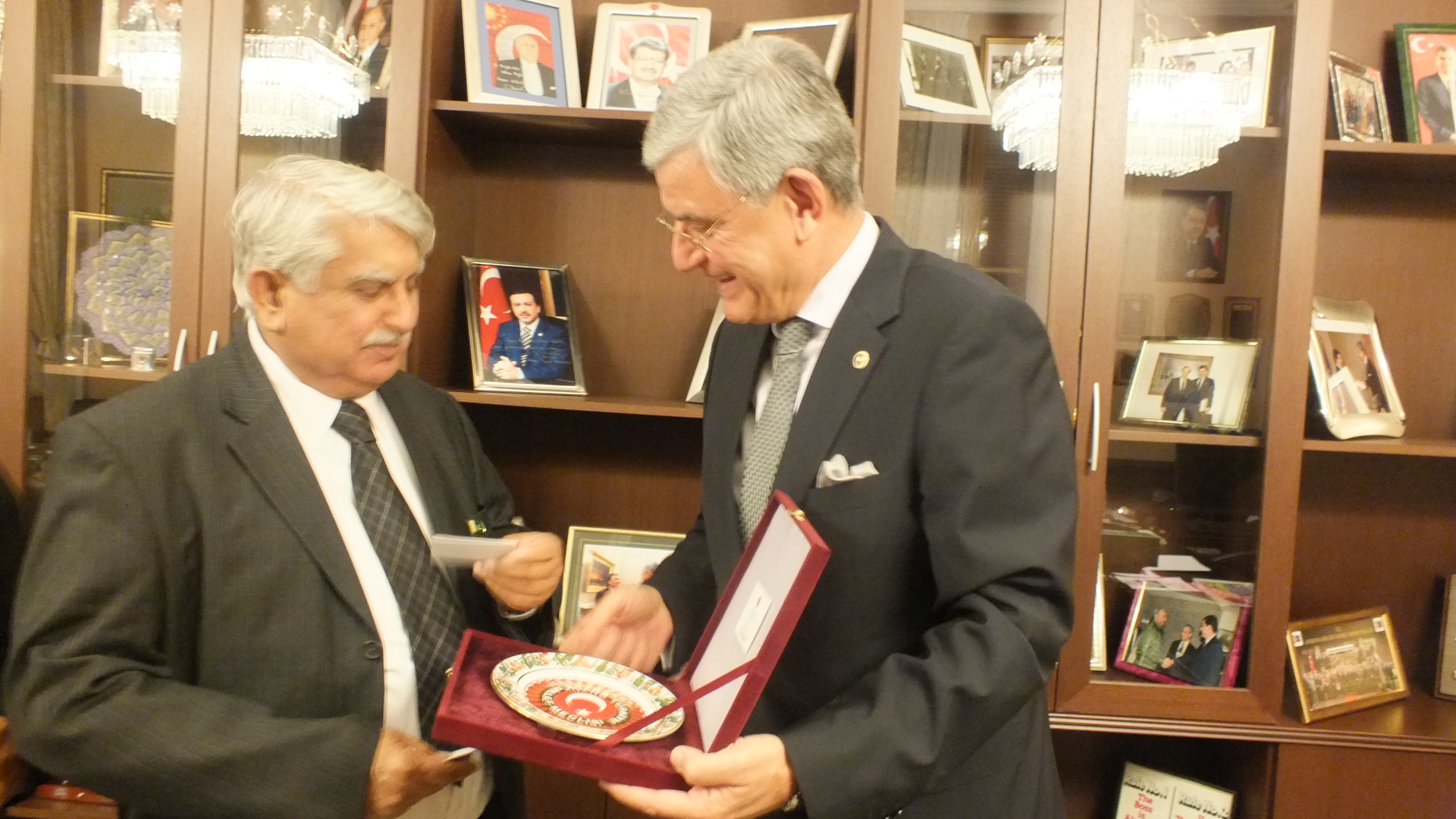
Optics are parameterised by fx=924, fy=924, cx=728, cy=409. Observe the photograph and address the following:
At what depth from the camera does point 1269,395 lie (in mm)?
1844

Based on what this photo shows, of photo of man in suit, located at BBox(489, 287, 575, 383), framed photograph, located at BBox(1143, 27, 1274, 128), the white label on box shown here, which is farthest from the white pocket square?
framed photograph, located at BBox(1143, 27, 1274, 128)

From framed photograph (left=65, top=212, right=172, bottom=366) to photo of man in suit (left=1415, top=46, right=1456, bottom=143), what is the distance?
9.13ft

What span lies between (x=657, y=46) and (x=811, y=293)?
1.22 meters

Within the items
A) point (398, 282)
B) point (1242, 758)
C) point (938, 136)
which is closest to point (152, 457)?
point (398, 282)

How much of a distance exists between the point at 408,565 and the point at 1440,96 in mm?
2326

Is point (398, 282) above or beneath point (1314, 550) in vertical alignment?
above

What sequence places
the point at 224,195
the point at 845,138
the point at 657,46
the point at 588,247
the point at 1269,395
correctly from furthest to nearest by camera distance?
the point at 588,247, the point at 657,46, the point at 224,195, the point at 1269,395, the point at 845,138

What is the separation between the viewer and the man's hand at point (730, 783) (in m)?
0.90

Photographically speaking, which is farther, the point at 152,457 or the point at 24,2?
the point at 24,2

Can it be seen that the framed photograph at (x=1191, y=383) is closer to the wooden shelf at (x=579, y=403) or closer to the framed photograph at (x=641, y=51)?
the wooden shelf at (x=579, y=403)

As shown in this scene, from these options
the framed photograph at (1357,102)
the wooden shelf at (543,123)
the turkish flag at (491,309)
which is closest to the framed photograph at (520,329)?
the turkish flag at (491,309)

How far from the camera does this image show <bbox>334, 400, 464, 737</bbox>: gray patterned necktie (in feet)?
4.35

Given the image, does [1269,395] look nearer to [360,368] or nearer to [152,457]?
[360,368]

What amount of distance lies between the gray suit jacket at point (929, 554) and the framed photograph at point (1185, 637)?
2.68 ft
